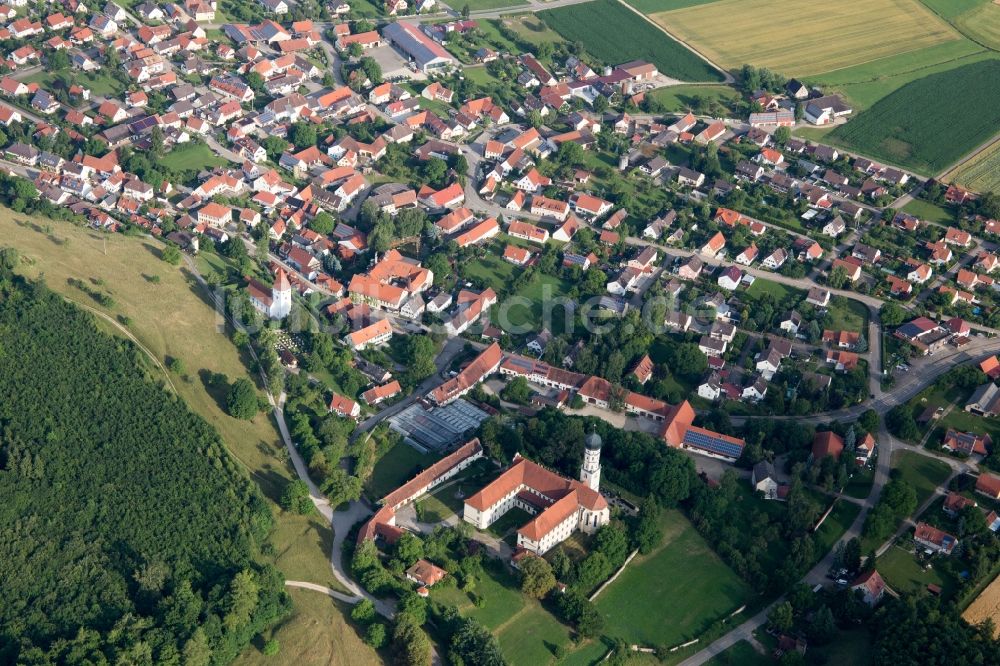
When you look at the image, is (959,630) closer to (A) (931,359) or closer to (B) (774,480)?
(B) (774,480)

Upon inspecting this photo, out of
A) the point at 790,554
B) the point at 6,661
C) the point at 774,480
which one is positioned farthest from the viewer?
the point at 774,480

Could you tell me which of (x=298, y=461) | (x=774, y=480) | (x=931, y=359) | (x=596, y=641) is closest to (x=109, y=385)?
(x=298, y=461)

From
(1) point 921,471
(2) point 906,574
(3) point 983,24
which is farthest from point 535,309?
(3) point 983,24

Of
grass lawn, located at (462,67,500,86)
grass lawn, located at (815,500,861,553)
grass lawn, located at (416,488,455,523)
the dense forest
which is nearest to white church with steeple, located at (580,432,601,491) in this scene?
grass lawn, located at (416,488,455,523)

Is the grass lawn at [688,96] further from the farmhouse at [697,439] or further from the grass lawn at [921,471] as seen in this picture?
the grass lawn at [921,471]

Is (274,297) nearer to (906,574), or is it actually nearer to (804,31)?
(906,574)

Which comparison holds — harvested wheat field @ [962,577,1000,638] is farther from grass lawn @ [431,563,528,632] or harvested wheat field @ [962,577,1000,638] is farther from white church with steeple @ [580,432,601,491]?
grass lawn @ [431,563,528,632]
